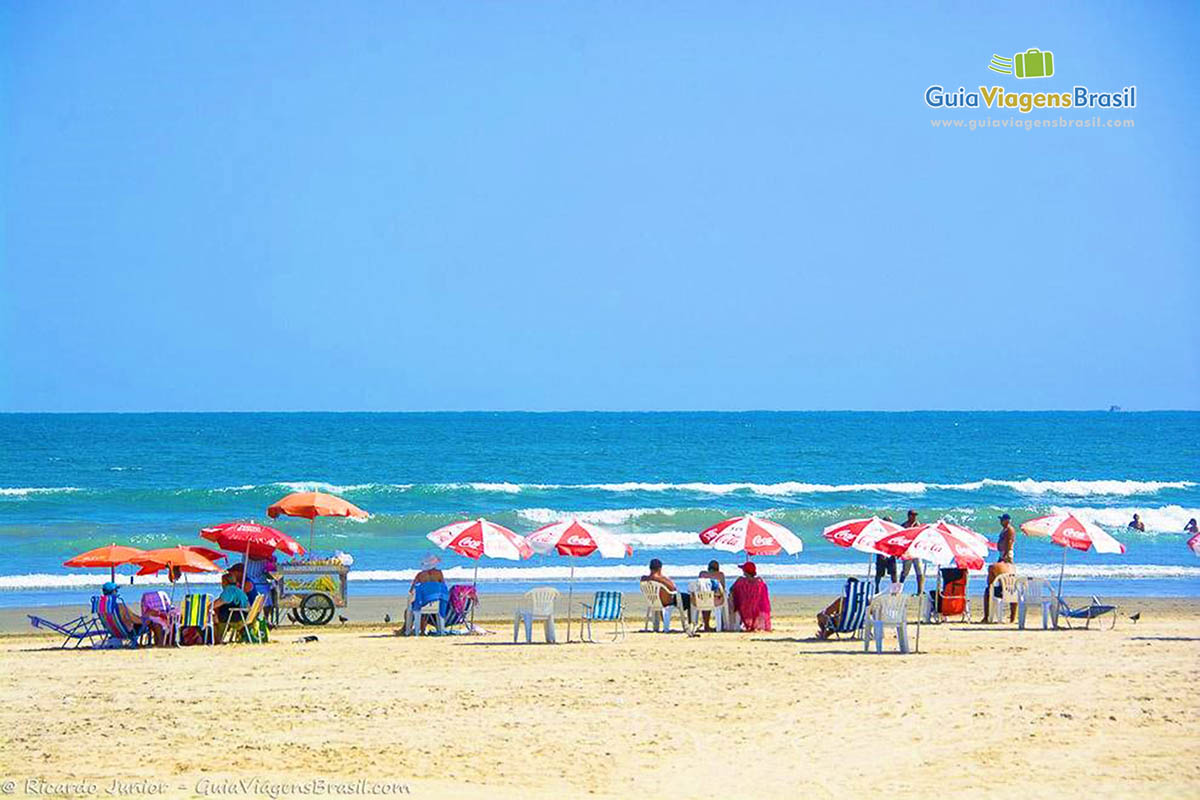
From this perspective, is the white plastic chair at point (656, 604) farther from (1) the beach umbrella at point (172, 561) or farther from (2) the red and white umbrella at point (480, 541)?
(1) the beach umbrella at point (172, 561)

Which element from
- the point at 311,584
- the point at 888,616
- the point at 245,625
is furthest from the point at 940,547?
the point at 311,584

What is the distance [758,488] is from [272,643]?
1330 inches

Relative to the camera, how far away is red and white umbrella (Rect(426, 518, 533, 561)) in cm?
1532

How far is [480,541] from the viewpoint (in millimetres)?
15422

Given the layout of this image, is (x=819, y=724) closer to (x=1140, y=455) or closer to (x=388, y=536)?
(x=388, y=536)

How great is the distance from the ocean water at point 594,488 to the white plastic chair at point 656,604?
239 cm

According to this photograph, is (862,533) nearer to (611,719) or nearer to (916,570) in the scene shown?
(916,570)

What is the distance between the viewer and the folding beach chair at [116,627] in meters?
14.6

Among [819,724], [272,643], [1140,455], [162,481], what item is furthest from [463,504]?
[1140,455]

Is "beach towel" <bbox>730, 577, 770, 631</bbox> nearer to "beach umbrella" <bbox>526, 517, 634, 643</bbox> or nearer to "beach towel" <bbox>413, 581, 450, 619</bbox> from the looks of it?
"beach umbrella" <bbox>526, 517, 634, 643</bbox>

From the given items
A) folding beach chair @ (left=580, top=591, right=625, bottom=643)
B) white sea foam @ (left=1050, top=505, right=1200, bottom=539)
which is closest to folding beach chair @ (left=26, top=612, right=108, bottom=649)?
folding beach chair @ (left=580, top=591, right=625, bottom=643)

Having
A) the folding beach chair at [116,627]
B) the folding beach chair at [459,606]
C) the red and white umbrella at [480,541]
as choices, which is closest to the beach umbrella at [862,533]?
the red and white umbrella at [480,541]

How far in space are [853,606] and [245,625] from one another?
21.9 feet

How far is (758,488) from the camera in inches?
1877
